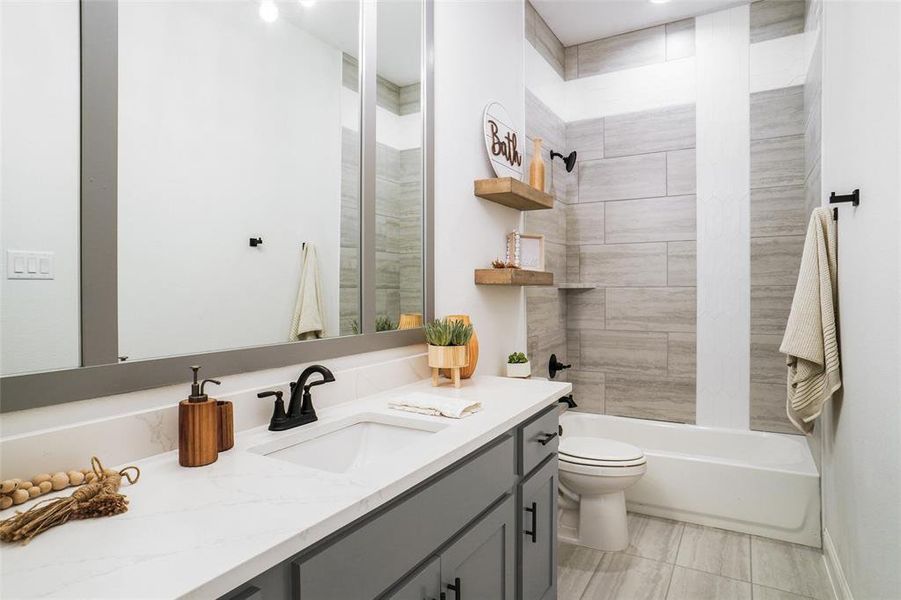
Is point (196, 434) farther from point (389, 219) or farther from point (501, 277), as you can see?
point (501, 277)

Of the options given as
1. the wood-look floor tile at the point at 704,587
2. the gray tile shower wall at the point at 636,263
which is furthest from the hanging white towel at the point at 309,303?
the gray tile shower wall at the point at 636,263

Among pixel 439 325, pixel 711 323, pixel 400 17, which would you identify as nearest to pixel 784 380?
pixel 711 323

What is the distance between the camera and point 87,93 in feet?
3.21

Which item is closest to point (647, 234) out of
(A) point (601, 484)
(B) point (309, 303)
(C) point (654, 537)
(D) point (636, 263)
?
(D) point (636, 263)

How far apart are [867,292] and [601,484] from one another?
137cm

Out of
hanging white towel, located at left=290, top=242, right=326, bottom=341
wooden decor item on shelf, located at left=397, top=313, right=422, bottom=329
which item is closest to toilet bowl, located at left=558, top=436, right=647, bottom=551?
wooden decor item on shelf, located at left=397, top=313, right=422, bottom=329

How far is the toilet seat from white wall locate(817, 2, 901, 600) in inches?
31.7

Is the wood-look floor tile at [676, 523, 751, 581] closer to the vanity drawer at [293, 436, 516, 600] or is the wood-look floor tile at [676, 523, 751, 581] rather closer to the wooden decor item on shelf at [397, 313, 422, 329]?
the vanity drawer at [293, 436, 516, 600]

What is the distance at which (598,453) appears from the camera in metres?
2.48

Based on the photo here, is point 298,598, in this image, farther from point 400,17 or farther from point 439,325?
point 400,17

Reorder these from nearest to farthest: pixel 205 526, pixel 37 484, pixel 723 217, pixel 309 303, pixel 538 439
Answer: pixel 205 526 → pixel 37 484 → pixel 309 303 → pixel 538 439 → pixel 723 217

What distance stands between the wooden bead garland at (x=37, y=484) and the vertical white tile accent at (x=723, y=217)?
321 centimetres

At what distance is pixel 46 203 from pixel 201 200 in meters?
0.35

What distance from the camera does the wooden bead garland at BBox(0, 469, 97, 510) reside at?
82cm
